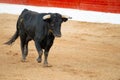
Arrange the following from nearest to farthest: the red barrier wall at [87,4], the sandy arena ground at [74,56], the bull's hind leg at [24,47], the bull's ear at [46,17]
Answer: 1. the sandy arena ground at [74,56]
2. the bull's ear at [46,17]
3. the bull's hind leg at [24,47]
4. the red barrier wall at [87,4]

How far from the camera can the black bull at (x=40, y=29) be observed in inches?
365

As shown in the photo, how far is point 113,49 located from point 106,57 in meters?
1.17

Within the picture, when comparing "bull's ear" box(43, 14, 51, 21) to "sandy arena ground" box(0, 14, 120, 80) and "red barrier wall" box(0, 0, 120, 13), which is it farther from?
"red barrier wall" box(0, 0, 120, 13)

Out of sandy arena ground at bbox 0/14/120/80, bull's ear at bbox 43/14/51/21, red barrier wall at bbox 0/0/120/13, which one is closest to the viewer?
sandy arena ground at bbox 0/14/120/80

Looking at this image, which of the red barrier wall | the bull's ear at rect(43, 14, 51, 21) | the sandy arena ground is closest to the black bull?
the bull's ear at rect(43, 14, 51, 21)

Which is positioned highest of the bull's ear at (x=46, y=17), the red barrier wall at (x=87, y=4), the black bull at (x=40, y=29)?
the bull's ear at (x=46, y=17)

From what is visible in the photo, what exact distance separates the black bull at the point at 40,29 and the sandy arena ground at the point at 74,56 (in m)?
0.42

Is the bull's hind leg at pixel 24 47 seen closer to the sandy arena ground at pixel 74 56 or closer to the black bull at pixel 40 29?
the black bull at pixel 40 29

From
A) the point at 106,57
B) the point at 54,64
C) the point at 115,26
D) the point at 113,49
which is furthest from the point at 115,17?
the point at 54,64

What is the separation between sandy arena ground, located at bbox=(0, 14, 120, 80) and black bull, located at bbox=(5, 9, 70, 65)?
42 cm

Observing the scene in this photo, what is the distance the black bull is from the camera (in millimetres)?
9273

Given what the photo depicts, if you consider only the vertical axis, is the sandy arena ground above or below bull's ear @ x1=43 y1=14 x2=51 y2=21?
below

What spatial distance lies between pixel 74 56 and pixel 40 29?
1.81m

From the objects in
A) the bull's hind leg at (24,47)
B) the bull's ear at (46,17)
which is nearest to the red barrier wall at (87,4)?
the bull's hind leg at (24,47)
